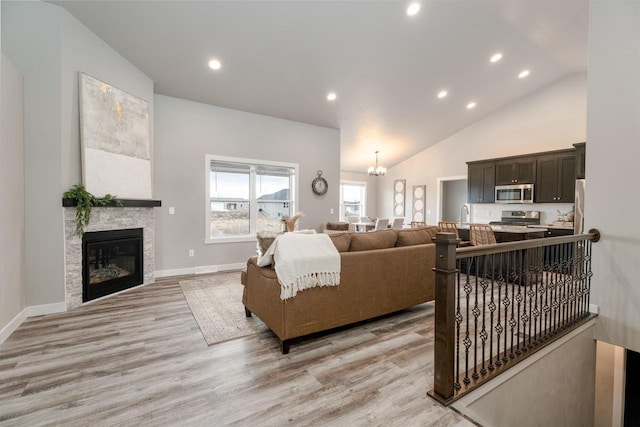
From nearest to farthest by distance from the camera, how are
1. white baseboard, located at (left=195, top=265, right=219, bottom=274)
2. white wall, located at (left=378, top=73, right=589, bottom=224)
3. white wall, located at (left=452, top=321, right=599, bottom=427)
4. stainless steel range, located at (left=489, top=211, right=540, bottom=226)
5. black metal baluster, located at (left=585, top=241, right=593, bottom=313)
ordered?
white wall, located at (left=452, top=321, right=599, bottom=427), black metal baluster, located at (left=585, top=241, right=593, bottom=313), white baseboard, located at (left=195, top=265, right=219, bottom=274), white wall, located at (left=378, top=73, right=589, bottom=224), stainless steel range, located at (left=489, top=211, right=540, bottom=226)

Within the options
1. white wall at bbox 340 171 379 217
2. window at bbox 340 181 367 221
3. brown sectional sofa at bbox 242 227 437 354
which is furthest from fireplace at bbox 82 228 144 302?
white wall at bbox 340 171 379 217

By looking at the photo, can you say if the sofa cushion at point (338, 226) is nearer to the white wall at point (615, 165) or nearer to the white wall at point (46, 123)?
the white wall at point (615, 165)

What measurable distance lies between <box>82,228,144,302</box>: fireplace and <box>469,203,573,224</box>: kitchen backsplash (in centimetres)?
795

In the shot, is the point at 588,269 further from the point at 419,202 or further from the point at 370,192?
the point at 370,192

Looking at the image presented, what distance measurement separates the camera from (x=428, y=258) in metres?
3.33

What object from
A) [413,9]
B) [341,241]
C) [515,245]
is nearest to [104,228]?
[341,241]

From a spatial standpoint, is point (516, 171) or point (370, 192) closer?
point (516, 171)

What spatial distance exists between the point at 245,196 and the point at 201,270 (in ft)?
5.67

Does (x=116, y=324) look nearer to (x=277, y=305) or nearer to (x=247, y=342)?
(x=247, y=342)

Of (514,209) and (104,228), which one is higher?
(514,209)

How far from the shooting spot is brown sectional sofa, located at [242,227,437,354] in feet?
7.97

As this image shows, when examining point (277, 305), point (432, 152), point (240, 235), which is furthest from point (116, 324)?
→ point (432, 152)

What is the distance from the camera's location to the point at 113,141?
150 inches

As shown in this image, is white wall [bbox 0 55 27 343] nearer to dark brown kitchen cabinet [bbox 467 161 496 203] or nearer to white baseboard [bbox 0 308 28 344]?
white baseboard [bbox 0 308 28 344]
